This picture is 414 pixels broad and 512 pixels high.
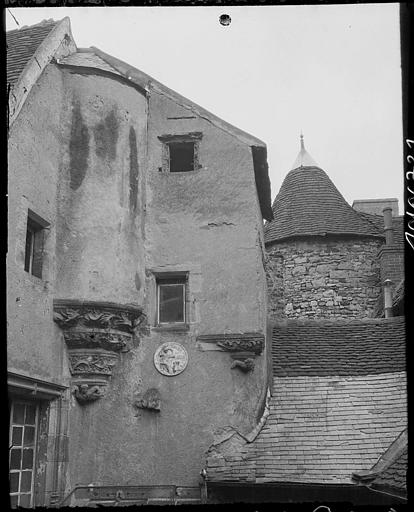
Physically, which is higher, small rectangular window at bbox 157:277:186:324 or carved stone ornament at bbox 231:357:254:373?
small rectangular window at bbox 157:277:186:324

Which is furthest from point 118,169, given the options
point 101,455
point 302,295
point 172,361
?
point 302,295

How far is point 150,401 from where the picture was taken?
910 cm

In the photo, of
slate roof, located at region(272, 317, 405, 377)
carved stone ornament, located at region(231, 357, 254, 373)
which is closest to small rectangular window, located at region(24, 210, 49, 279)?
carved stone ornament, located at region(231, 357, 254, 373)

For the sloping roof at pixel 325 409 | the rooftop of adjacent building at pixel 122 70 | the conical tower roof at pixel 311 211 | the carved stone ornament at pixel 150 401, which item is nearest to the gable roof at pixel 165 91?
the rooftop of adjacent building at pixel 122 70

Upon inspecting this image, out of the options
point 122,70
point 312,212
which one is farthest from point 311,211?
point 122,70

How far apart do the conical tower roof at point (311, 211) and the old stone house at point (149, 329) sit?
5974mm

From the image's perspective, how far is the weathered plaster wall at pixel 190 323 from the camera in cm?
895

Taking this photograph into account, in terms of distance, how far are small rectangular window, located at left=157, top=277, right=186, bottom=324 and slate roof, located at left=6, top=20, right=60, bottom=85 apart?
3343 mm

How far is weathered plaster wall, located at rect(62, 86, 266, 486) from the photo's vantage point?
8945mm

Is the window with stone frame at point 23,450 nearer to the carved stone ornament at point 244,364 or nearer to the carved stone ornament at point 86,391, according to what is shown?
the carved stone ornament at point 86,391

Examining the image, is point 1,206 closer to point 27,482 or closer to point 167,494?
point 27,482

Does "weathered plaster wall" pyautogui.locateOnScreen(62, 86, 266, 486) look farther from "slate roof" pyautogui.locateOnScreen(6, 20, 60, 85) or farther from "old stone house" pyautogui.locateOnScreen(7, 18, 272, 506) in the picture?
"slate roof" pyautogui.locateOnScreen(6, 20, 60, 85)

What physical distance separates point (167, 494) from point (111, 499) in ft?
2.32

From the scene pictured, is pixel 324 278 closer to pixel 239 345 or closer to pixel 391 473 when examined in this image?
pixel 239 345
